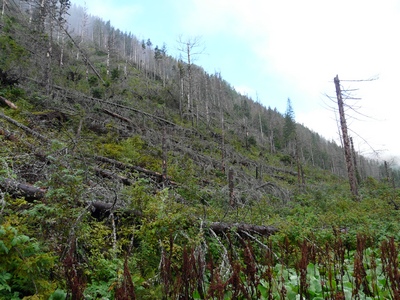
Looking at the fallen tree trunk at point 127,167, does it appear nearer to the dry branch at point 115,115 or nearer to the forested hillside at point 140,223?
the forested hillside at point 140,223

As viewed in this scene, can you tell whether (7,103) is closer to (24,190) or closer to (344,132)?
(24,190)

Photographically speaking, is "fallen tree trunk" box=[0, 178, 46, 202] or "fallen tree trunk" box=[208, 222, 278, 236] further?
"fallen tree trunk" box=[208, 222, 278, 236]

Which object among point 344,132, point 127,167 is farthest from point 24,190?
point 344,132

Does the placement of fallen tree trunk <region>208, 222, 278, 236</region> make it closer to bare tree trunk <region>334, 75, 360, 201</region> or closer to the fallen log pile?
the fallen log pile

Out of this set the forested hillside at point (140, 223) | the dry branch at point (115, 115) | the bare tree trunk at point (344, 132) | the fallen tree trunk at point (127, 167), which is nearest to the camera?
the forested hillside at point (140, 223)

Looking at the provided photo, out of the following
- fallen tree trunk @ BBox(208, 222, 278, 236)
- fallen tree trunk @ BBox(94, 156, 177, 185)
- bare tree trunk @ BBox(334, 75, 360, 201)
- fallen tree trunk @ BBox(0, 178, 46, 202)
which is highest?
bare tree trunk @ BBox(334, 75, 360, 201)

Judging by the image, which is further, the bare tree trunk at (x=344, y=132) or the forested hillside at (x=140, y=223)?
the bare tree trunk at (x=344, y=132)

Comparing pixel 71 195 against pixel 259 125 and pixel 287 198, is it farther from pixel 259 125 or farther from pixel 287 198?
pixel 259 125

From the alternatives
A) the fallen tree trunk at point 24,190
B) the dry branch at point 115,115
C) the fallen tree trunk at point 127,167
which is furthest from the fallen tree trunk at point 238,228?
the dry branch at point 115,115

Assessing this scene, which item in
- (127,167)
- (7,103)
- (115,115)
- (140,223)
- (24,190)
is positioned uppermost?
(115,115)

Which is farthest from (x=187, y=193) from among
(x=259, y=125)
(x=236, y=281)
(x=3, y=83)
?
(x=259, y=125)

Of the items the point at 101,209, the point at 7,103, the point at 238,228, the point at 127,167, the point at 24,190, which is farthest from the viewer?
the point at 7,103

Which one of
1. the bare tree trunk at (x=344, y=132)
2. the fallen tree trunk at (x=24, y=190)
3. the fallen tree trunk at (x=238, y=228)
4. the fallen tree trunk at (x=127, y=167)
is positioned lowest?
the fallen tree trunk at (x=238, y=228)

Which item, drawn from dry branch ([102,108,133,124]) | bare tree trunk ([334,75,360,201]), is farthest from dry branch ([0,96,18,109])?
bare tree trunk ([334,75,360,201])
